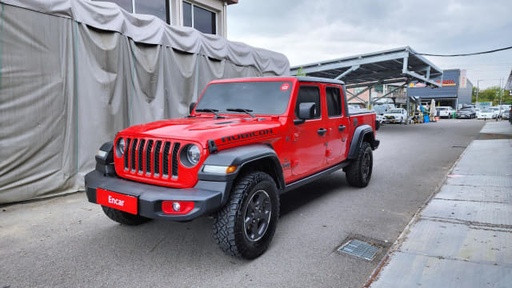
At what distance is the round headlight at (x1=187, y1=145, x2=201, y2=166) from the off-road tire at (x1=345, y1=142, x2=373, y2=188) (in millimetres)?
3467

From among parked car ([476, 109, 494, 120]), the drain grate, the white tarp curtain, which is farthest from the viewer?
parked car ([476, 109, 494, 120])

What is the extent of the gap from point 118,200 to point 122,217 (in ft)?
3.27

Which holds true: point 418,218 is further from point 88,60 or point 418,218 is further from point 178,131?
point 88,60

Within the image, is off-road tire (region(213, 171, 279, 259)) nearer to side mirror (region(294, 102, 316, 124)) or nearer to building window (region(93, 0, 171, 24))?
side mirror (region(294, 102, 316, 124))

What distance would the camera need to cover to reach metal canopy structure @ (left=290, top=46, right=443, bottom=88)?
16.2m

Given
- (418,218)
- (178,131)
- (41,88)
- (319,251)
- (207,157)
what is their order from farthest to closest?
(41,88) → (418,218) → (319,251) → (178,131) → (207,157)

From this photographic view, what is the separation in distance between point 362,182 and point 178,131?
3.80 m

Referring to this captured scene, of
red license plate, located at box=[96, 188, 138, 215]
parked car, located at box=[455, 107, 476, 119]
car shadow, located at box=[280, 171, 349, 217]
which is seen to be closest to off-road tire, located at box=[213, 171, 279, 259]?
red license plate, located at box=[96, 188, 138, 215]

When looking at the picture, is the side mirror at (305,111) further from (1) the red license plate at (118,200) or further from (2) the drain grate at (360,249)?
(1) the red license plate at (118,200)

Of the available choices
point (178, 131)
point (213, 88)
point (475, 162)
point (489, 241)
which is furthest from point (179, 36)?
point (475, 162)

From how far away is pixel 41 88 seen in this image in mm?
5223

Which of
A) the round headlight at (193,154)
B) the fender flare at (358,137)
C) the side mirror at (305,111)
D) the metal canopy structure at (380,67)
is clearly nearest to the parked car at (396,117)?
the metal canopy structure at (380,67)

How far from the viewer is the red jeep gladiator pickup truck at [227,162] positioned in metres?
2.97

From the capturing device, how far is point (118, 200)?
3.13 metres
